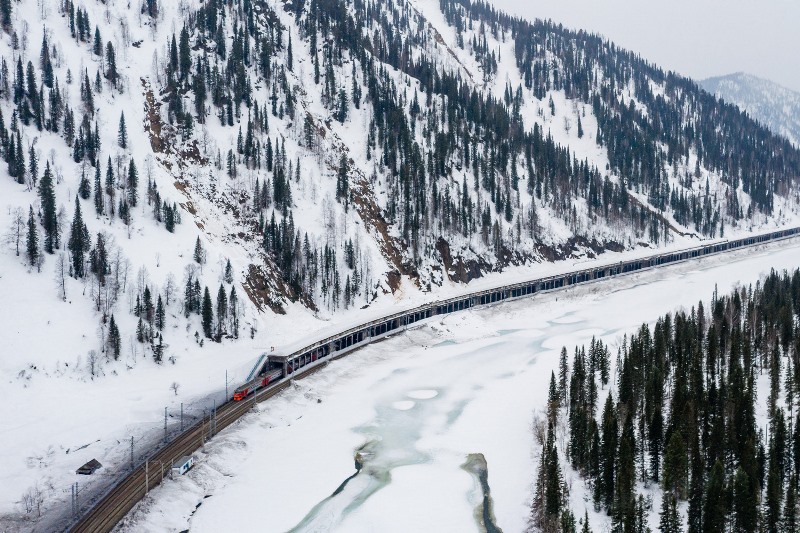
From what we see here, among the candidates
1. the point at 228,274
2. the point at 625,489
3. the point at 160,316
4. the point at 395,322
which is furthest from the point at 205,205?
the point at 625,489

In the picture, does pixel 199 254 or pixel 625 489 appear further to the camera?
pixel 199 254

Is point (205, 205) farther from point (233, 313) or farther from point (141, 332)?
point (141, 332)

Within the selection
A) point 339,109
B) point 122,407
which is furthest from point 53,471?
point 339,109

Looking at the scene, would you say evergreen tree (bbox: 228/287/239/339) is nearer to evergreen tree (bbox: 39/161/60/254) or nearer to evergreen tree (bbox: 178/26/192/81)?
evergreen tree (bbox: 39/161/60/254)

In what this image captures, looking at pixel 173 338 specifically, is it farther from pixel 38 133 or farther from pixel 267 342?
pixel 38 133

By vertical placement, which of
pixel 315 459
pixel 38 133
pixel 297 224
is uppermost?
pixel 38 133

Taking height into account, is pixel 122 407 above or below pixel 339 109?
below
